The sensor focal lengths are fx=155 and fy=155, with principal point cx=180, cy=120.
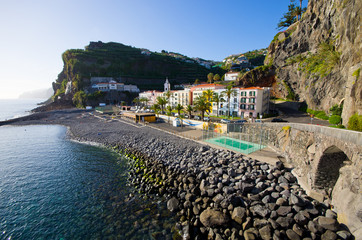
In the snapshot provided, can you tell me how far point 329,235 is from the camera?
9.77m

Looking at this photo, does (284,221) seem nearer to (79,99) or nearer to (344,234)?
(344,234)

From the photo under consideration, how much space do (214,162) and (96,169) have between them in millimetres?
17658

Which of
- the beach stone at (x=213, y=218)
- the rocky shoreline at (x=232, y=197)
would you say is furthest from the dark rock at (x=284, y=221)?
the beach stone at (x=213, y=218)

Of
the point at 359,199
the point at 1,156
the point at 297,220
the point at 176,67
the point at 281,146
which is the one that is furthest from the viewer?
the point at 176,67

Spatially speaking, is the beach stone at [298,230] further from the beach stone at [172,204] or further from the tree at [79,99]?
the tree at [79,99]

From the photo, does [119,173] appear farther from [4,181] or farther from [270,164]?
[270,164]

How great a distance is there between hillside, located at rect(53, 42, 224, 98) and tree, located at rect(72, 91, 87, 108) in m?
9.70

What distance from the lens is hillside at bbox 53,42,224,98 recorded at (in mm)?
123894

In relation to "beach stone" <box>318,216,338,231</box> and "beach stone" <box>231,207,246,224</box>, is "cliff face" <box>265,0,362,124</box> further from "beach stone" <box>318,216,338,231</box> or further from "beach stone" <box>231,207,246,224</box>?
"beach stone" <box>231,207,246,224</box>

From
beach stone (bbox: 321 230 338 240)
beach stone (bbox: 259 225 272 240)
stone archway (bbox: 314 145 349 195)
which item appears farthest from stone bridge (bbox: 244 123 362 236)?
beach stone (bbox: 259 225 272 240)

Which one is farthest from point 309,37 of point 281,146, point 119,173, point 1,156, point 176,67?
point 176,67

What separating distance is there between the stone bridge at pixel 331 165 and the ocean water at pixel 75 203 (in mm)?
12411

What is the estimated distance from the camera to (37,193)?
1814 cm

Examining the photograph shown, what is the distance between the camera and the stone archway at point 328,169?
12.4 meters
